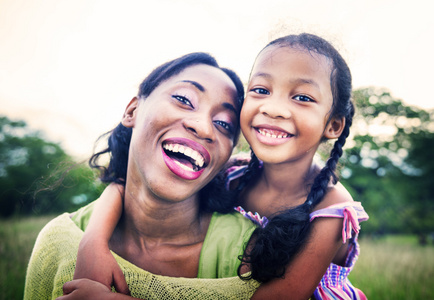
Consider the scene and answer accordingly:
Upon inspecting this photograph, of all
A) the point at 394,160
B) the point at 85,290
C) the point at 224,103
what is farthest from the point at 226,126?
the point at 394,160

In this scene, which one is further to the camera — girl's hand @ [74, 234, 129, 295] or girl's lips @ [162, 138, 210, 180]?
girl's lips @ [162, 138, 210, 180]

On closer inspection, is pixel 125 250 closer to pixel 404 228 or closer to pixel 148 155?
pixel 148 155

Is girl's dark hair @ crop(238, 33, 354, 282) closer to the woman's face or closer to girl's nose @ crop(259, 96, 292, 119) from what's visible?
girl's nose @ crop(259, 96, 292, 119)

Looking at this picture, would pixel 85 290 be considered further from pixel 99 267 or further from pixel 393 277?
pixel 393 277

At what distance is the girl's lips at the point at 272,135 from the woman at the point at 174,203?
22cm

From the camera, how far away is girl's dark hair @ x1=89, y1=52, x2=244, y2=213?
2.31 meters

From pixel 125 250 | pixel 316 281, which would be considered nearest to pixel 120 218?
pixel 125 250

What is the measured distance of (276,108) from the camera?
216 centimetres

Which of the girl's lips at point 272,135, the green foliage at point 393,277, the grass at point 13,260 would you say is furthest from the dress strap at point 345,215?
the grass at point 13,260

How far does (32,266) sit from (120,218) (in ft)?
2.30

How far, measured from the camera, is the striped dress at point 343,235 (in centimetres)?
206

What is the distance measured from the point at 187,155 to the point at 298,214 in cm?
89

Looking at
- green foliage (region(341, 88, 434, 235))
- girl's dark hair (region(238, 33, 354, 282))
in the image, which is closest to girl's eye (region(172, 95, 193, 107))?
girl's dark hair (region(238, 33, 354, 282))

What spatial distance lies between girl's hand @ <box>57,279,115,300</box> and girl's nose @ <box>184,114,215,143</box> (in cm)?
104
